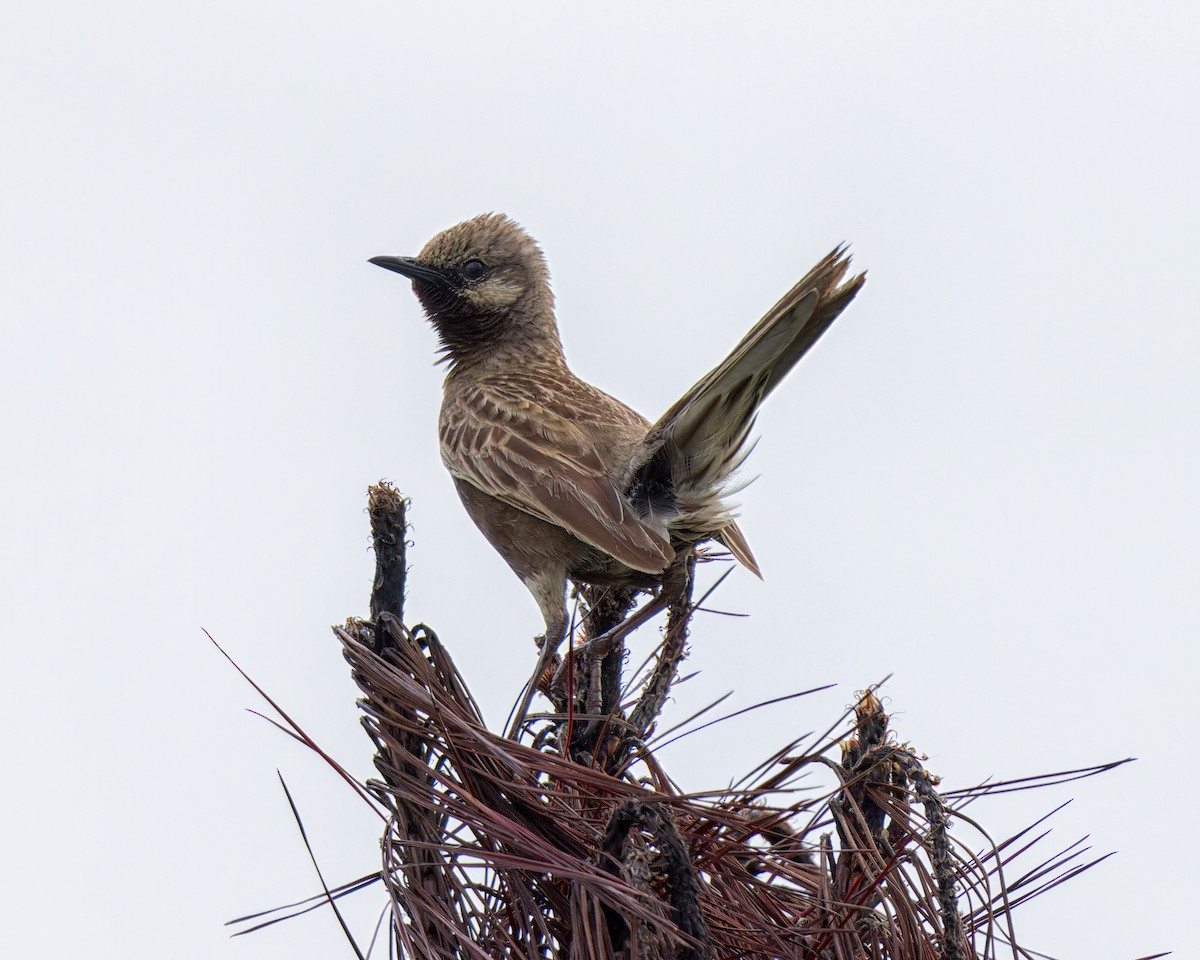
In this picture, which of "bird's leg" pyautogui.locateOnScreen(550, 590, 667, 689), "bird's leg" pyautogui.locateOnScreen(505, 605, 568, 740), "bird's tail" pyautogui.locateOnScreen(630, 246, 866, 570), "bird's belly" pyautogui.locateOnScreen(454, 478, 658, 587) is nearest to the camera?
"bird's leg" pyautogui.locateOnScreen(505, 605, 568, 740)

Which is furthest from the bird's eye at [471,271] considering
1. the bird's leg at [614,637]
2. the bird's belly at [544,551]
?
the bird's leg at [614,637]

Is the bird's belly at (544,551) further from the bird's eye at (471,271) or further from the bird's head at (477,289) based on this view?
the bird's eye at (471,271)

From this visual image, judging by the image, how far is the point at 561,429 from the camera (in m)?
5.62

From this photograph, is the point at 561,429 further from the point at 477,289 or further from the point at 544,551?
the point at 477,289

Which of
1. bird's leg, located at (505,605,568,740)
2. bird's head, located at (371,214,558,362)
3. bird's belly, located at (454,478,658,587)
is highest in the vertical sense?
bird's head, located at (371,214,558,362)

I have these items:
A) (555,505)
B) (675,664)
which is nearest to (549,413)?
(555,505)

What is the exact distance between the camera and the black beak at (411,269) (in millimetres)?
→ 6441

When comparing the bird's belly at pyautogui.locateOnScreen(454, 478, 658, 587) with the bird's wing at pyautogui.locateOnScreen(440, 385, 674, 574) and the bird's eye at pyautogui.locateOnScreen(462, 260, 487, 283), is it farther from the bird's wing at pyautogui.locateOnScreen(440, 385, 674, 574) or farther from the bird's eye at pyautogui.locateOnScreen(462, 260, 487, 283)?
the bird's eye at pyautogui.locateOnScreen(462, 260, 487, 283)

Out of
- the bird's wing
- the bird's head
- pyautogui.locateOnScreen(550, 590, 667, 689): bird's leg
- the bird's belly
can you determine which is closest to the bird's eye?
the bird's head

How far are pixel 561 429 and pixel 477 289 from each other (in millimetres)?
1242

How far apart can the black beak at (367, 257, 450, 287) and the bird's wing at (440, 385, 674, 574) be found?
0.71 m

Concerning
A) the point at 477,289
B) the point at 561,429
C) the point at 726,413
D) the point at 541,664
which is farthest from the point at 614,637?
the point at 477,289

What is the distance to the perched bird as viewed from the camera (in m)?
4.60

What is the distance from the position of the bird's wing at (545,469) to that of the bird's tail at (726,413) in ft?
0.69
